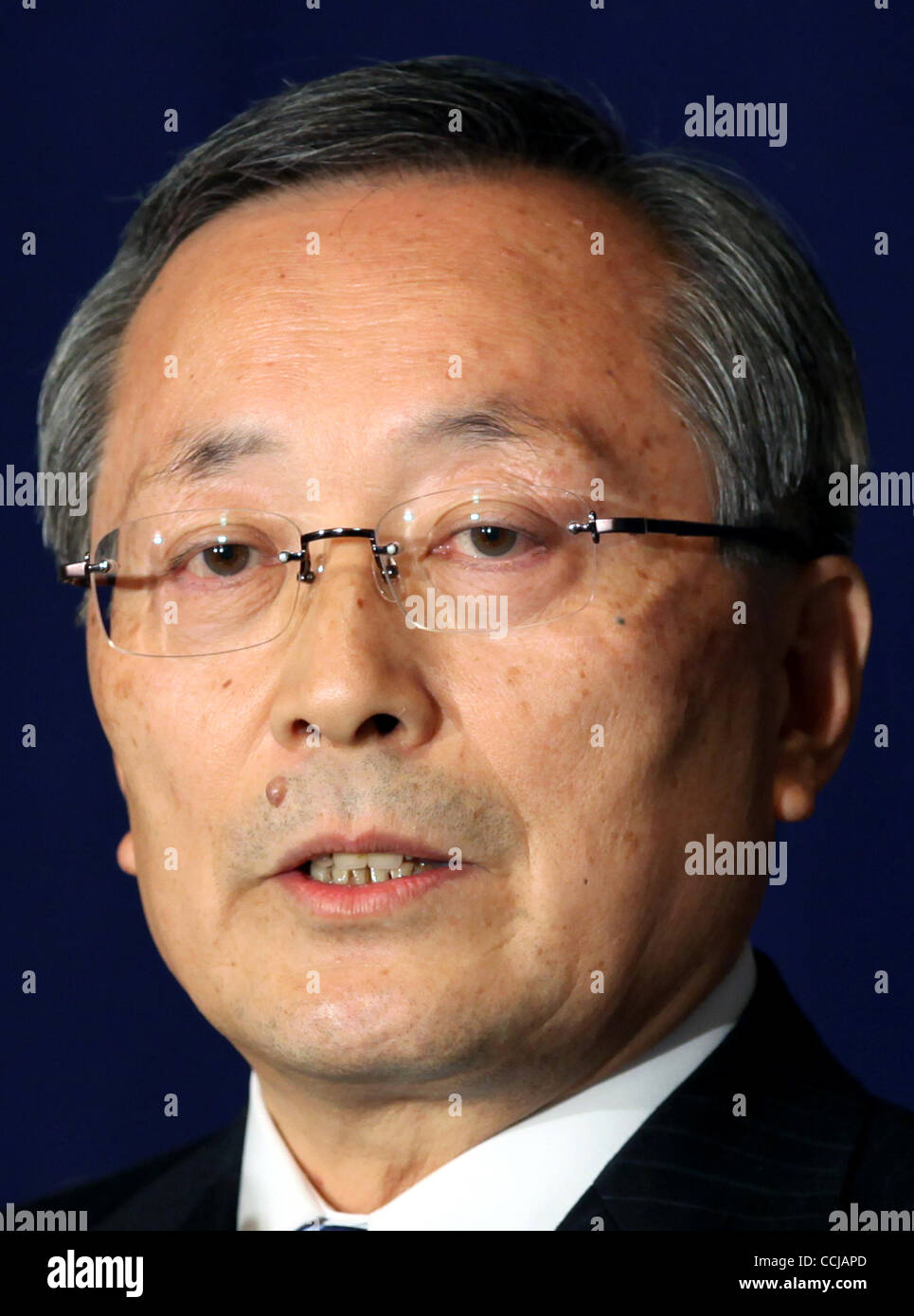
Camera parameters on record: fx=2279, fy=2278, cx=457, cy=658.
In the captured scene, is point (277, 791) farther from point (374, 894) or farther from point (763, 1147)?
point (763, 1147)

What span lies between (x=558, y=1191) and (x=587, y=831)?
36 centimetres

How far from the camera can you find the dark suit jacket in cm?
218

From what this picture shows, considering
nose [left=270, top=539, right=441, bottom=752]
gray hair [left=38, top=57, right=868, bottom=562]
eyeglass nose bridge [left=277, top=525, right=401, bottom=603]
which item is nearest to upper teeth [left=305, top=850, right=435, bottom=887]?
nose [left=270, top=539, right=441, bottom=752]

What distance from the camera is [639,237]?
2.37 m

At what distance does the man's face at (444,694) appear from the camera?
2105 mm

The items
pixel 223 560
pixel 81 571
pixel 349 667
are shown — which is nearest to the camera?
pixel 349 667

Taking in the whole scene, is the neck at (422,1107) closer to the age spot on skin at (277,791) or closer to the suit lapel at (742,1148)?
the suit lapel at (742,1148)

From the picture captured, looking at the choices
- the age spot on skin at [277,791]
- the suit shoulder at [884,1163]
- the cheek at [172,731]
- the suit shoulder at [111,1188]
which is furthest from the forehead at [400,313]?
the suit shoulder at [111,1188]

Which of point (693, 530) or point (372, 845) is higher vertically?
point (693, 530)

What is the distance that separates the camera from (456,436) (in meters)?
2.17

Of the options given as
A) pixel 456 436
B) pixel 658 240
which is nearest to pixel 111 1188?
pixel 456 436

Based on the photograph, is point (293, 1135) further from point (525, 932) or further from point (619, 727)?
point (619, 727)

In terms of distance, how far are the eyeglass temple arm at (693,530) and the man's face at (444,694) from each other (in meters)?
0.02

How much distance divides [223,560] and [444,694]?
30 cm
